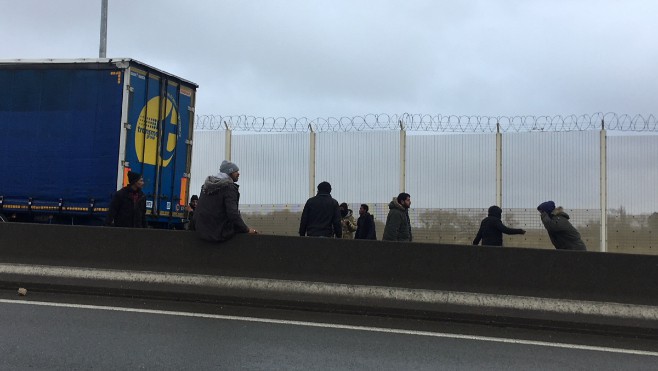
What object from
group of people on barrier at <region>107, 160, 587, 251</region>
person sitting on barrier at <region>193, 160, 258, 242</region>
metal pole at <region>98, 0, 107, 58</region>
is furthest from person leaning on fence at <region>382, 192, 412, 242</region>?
metal pole at <region>98, 0, 107, 58</region>

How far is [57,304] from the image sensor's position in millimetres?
7422

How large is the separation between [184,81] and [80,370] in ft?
25.8

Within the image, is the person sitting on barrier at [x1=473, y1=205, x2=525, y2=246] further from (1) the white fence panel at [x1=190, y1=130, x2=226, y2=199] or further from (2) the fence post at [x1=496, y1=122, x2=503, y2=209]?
(1) the white fence panel at [x1=190, y1=130, x2=226, y2=199]

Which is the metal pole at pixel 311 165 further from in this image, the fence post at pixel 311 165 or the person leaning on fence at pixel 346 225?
the person leaning on fence at pixel 346 225

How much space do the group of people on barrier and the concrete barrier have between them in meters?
0.27

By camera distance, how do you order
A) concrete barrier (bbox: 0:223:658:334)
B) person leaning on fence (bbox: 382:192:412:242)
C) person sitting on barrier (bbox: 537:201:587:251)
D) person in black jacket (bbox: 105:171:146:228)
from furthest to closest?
person leaning on fence (bbox: 382:192:412:242)
person in black jacket (bbox: 105:171:146:228)
person sitting on barrier (bbox: 537:201:587:251)
concrete barrier (bbox: 0:223:658:334)

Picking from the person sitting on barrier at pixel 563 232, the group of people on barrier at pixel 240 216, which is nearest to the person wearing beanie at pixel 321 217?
the group of people on barrier at pixel 240 216

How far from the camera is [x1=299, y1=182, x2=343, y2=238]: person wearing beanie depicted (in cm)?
916

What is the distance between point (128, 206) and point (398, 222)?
4205 millimetres

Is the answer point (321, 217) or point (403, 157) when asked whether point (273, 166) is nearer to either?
point (403, 157)

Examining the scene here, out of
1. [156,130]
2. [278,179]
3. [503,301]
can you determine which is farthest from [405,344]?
[278,179]

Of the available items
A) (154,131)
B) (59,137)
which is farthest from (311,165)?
(59,137)

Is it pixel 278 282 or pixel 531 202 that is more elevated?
pixel 531 202

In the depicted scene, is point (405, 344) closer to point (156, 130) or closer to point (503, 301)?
point (503, 301)
